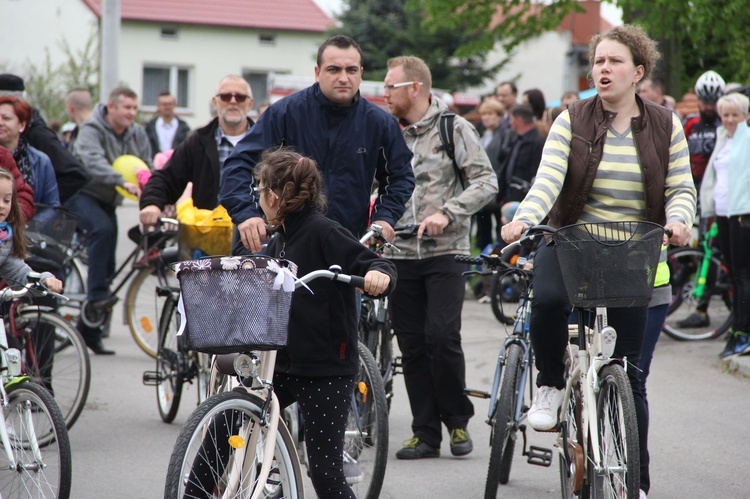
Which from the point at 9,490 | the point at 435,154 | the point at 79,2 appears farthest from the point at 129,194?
the point at 79,2

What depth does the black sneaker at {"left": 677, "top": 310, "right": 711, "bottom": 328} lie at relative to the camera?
10.8 meters

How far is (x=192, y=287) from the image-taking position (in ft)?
12.8

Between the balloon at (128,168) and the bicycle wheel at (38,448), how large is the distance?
458 cm

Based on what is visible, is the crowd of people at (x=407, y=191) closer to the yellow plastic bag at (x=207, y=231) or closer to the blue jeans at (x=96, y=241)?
the yellow plastic bag at (x=207, y=231)

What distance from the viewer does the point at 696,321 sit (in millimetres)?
10836

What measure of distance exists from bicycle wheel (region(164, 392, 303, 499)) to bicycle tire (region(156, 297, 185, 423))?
10.6 feet

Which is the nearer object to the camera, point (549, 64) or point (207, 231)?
point (207, 231)

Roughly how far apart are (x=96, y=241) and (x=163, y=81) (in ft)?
116

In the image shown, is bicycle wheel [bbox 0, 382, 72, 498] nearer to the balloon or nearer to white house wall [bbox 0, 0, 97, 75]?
the balloon

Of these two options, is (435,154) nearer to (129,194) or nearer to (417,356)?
(417,356)

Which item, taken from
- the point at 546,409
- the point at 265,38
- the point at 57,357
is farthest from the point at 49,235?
the point at 265,38

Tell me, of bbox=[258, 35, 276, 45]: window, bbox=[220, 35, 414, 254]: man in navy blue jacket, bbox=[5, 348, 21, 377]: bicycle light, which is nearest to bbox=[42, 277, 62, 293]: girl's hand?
bbox=[5, 348, 21, 377]: bicycle light

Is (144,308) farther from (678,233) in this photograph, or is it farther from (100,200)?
(678,233)

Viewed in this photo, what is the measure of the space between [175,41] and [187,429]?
40925 mm
